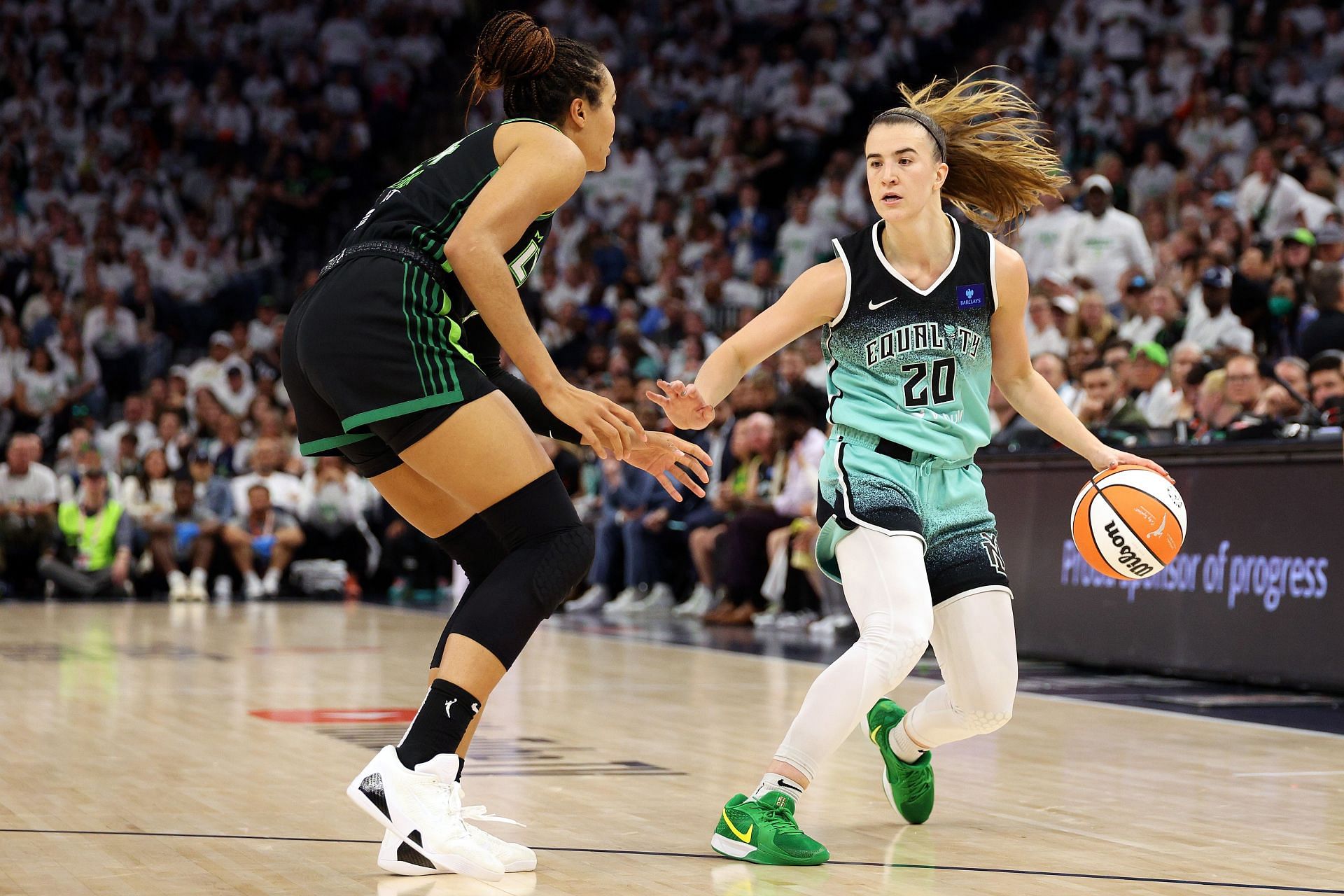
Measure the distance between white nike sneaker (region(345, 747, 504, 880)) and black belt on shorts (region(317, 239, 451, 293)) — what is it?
1.08 meters

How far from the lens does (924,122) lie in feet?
14.9

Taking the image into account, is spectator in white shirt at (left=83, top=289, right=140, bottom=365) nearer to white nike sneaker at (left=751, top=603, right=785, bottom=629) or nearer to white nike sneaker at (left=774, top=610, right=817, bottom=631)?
white nike sneaker at (left=751, top=603, right=785, bottom=629)

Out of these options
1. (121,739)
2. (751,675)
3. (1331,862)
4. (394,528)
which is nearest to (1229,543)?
(751,675)

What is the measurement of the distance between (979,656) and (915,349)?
32.5 inches

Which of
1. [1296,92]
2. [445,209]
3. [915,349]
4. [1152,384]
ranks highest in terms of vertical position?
[1296,92]

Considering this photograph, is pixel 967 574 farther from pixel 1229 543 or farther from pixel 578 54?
pixel 1229 543

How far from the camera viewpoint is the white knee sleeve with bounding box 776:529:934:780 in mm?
4254

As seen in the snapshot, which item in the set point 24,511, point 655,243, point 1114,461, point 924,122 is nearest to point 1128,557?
point 1114,461

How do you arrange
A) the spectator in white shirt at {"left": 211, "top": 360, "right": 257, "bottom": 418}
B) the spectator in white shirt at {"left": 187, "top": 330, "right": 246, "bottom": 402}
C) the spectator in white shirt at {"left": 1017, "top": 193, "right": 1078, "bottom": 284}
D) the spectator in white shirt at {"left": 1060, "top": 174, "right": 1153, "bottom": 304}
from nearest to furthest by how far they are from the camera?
the spectator in white shirt at {"left": 1060, "top": 174, "right": 1153, "bottom": 304}
the spectator in white shirt at {"left": 1017, "top": 193, "right": 1078, "bottom": 284}
the spectator in white shirt at {"left": 211, "top": 360, "right": 257, "bottom": 418}
the spectator in white shirt at {"left": 187, "top": 330, "right": 246, "bottom": 402}

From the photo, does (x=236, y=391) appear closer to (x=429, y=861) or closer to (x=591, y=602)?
(x=591, y=602)

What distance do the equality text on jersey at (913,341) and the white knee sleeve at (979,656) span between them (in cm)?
66

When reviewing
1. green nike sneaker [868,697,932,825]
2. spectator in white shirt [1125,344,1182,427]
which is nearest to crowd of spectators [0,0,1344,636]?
spectator in white shirt [1125,344,1182,427]

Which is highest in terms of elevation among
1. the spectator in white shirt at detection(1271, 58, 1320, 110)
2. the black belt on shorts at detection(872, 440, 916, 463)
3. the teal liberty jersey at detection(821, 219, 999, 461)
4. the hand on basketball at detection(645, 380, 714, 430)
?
the spectator in white shirt at detection(1271, 58, 1320, 110)

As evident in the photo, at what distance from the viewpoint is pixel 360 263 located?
393 cm
